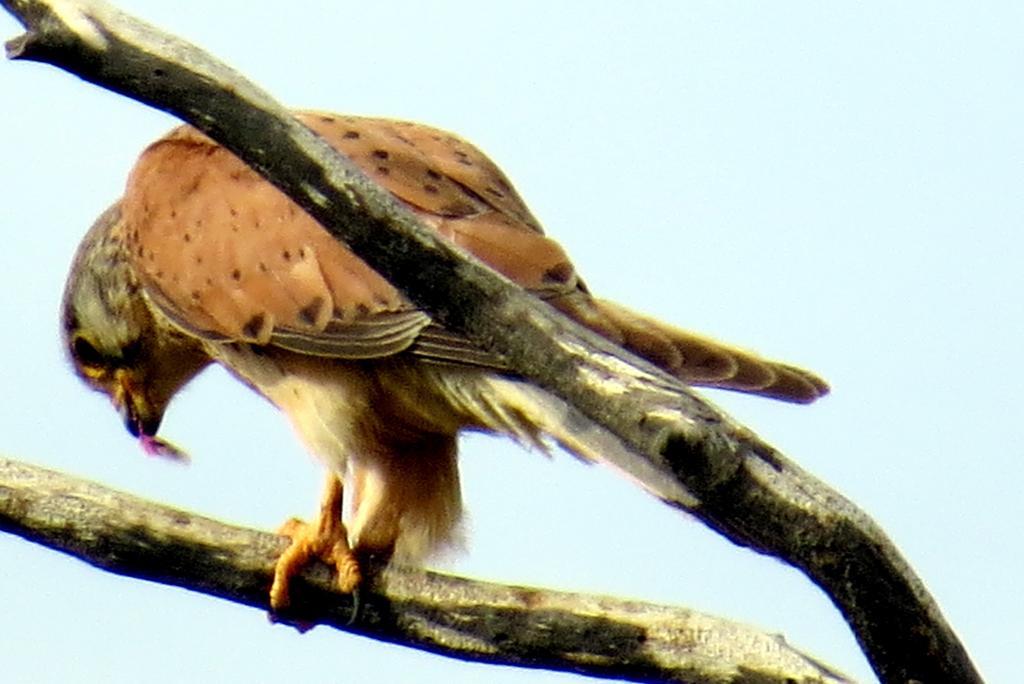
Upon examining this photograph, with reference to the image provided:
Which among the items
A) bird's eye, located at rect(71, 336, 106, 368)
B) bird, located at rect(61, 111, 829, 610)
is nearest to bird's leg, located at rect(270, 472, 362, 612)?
bird, located at rect(61, 111, 829, 610)

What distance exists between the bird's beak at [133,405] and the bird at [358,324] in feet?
0.63

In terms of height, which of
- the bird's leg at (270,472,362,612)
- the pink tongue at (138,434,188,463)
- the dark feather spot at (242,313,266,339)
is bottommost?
the pink tongue at (138,434,188,463)

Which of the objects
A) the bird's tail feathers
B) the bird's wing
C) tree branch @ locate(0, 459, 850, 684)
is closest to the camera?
tree branch @ locate(0, 459, 850, 684)

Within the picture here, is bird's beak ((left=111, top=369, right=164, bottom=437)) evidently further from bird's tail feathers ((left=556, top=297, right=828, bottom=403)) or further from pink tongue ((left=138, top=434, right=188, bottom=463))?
bird's tail feathers ((left=556, top=297, right=828, bottom=403))

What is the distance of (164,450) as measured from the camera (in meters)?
6.79

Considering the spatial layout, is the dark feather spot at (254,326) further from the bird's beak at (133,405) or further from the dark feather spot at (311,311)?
the bird's beak at (133,405)

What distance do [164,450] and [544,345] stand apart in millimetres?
3496

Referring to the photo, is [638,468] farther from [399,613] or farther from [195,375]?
[195,375]

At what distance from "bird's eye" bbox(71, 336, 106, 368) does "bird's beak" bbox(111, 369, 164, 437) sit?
2.9 inches

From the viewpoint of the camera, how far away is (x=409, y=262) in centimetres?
352

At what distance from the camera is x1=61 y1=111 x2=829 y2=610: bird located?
489 cm

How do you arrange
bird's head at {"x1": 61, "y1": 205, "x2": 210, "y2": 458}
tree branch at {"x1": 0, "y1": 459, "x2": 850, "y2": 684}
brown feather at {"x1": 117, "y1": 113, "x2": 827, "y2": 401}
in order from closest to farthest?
tree branch at {"x1": 0, "y1": 459, "x2": 850, "y2": 684}
brown feather at {"x1": 117, "y1": 113, "x2": 827, "y2": 401}
bird's head at {"x1": 61, "y1": 205, "x2": 210, "y2": 458}

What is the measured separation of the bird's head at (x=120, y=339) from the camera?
6332 millimetres

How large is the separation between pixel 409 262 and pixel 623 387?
43 cm
